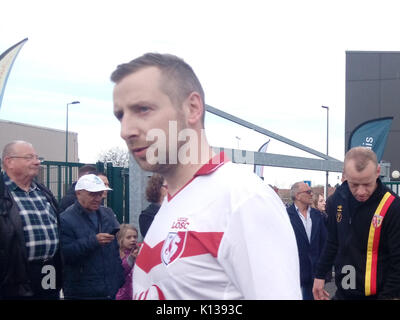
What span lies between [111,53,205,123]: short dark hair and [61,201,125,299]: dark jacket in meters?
3.03

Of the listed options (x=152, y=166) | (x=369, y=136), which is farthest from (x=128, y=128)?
(x=369, y=136)

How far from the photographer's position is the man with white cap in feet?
14.0

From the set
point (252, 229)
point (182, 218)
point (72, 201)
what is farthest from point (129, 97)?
point (72, 201)

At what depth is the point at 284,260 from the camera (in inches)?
48.6

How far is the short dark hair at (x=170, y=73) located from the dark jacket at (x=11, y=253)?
256 cm

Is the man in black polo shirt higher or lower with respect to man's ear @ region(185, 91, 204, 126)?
lower

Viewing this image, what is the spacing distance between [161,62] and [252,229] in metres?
0.54

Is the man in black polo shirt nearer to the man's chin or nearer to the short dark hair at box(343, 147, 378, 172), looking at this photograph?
the short dark hair at box(343, 147, 378, 172)

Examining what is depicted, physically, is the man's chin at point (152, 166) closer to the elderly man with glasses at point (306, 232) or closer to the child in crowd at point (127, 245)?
the child in crowd at point (127, 245)

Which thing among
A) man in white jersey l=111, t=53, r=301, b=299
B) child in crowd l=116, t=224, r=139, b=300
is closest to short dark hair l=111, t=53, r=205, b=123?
man in white jersey l=111, t=53, r=301, b=299

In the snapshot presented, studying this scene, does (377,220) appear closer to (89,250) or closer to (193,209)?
(193,209)

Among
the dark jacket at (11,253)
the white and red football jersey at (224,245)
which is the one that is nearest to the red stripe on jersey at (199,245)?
the white and red football jersey at (224,245)

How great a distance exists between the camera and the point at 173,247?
136 cm

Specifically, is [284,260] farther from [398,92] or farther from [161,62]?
[398,92]
